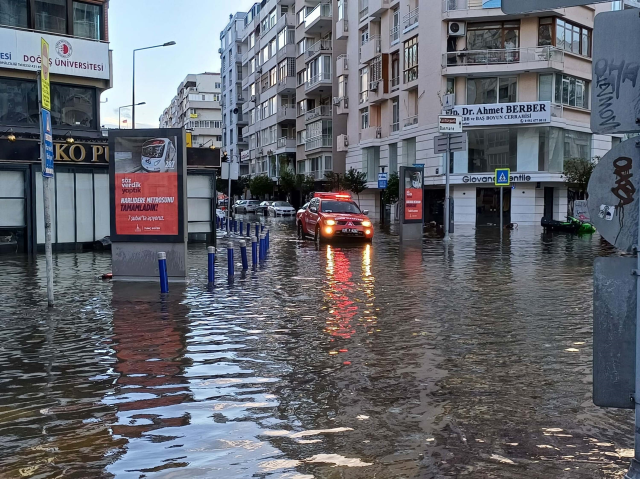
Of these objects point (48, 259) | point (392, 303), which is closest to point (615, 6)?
point (392, 303)

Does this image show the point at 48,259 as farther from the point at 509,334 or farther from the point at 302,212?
the point at 302,212

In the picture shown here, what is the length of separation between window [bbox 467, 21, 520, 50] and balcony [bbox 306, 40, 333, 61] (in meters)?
23.5

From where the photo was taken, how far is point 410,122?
168ft

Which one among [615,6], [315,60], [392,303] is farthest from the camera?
[315,60]

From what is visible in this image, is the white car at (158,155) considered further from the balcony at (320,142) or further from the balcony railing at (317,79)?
the balcony railing at (317,79)

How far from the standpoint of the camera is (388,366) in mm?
7219

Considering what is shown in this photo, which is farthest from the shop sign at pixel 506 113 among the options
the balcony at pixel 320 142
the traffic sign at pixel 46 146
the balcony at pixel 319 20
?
the traffic sign at pixel 46 146

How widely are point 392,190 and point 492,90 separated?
9511 millimetres

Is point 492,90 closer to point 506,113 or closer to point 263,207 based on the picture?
point 506,113

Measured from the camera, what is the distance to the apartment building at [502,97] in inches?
1758

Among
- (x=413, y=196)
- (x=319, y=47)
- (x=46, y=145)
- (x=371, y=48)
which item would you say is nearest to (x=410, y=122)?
(x=371, y=48)

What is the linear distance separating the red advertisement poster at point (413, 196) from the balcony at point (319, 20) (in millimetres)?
42512

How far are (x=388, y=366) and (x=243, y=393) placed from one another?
1691 millimetres

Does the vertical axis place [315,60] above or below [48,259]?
above
